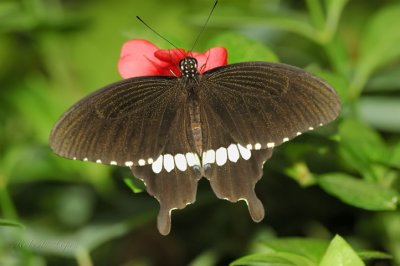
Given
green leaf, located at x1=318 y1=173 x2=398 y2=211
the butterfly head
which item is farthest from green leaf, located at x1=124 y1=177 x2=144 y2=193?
green leaf, located at x1=318 y1=173 x2=398 y2=211

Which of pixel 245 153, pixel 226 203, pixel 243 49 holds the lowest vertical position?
pixel 226 203

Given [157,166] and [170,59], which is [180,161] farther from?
[170,59]

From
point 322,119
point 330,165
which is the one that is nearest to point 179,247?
point 330,165

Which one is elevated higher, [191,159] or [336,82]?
[336,82]

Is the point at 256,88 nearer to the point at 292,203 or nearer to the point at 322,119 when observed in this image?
the point at 322,119

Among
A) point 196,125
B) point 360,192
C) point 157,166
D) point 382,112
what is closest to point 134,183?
point 157,166

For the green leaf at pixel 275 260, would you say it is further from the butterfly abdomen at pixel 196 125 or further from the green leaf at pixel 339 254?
the butterfly abdomen at pixel 196 125

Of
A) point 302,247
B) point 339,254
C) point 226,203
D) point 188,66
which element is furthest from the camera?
point 226,203
